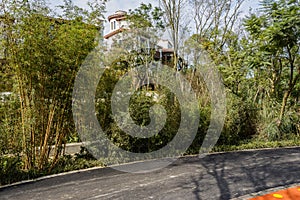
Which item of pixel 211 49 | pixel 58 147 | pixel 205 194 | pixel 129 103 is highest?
pixel 211 49

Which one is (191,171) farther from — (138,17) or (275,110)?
(138,17)

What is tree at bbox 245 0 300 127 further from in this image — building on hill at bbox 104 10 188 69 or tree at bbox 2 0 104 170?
tree at bbox 2 0 104 170

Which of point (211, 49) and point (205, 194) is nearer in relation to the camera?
point (205, 194)

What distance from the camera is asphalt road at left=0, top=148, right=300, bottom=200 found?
9.46 feet

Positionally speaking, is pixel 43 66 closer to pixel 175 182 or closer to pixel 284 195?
pixel 175 182

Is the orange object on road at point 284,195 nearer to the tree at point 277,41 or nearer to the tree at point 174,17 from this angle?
the tree at point 277,41

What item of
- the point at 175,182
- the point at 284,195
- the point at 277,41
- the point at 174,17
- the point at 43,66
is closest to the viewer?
the point at 284,195

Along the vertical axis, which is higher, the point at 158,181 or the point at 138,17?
the point at 138,17

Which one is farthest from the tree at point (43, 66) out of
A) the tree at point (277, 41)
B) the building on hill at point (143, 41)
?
the tree at point (277, 41)

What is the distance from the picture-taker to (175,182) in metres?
3.29

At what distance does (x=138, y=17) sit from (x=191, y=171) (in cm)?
524

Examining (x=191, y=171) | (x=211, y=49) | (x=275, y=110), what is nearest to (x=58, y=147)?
(x=191, y=171)

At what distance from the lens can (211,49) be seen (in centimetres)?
905

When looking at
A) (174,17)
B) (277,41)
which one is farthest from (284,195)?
(174,17)
